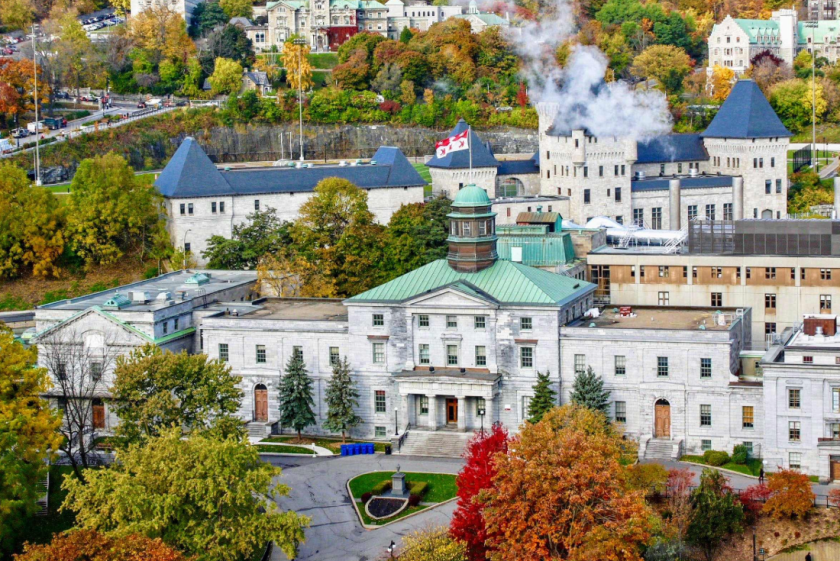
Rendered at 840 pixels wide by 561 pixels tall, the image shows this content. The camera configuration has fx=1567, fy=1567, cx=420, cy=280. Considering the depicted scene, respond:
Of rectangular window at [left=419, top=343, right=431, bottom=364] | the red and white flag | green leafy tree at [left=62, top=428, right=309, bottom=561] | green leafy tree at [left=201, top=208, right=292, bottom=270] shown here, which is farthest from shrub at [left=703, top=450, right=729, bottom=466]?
green leafy tree at [left=201, top=208, right=292, bottom=270]

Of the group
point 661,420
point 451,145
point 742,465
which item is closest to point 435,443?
point 661,420

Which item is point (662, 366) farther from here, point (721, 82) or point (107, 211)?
point (721, 82)

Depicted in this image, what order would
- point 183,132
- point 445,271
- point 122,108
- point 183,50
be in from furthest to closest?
1. point 183,50
2. point 122,108
3. point 183,132
4. point 445,271

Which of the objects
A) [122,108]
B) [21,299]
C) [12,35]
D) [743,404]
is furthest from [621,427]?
[12,35]

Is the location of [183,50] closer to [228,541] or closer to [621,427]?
[621,427]

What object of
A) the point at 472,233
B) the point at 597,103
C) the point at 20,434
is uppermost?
the point at 597,103

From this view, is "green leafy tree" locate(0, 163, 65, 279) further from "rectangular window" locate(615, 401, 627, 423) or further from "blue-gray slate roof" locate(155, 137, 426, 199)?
"rectangular window" locate(615, 401, 627, 423)
